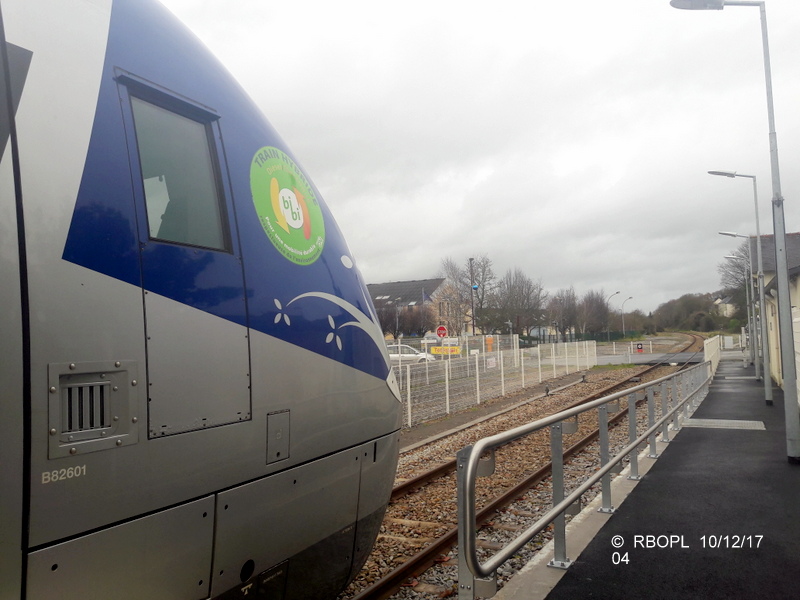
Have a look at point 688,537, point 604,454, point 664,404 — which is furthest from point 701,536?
point 664,404

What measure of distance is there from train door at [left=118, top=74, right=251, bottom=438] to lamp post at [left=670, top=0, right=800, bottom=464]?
8184mm

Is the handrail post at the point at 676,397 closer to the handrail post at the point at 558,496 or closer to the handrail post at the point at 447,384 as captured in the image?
the handrail post at the point at 447,384

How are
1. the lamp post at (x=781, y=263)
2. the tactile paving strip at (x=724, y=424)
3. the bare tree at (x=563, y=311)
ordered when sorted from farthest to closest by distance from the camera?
the bare tree at (x=563, y=311) < the tactile paving strip at (x=724, y=424) < the lamp post at (x=781, y=263)

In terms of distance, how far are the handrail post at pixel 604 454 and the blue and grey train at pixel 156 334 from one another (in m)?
3.31

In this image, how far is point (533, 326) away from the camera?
67062 millimetres

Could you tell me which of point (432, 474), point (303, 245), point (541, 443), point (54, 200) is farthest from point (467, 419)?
point (54, 200)

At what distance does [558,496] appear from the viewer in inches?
194

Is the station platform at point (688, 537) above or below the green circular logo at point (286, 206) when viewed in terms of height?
below

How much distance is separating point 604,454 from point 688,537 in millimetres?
991

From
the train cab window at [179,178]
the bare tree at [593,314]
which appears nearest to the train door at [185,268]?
the train cab window at [179,178]

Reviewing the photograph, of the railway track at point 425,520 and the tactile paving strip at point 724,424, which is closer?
the railway track at point 425,520

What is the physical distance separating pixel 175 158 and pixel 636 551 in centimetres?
460

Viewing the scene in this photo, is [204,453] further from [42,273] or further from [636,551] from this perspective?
[636,551]

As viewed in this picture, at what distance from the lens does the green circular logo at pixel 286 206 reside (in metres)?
3.35
